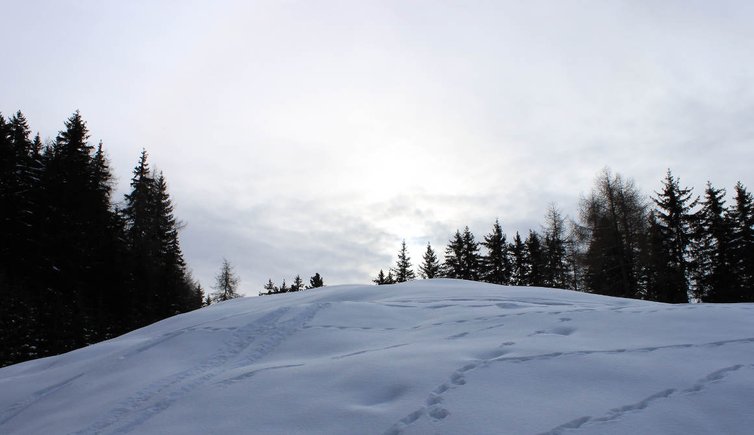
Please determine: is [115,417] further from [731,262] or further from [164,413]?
[731,262]

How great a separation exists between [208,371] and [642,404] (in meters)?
3.95

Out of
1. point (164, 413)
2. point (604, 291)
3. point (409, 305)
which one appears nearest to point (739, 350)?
point (409, 305)

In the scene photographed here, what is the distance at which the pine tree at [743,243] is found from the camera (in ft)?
90.1

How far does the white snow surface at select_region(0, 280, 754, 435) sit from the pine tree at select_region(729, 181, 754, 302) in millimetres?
28443

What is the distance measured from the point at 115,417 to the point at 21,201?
32095 millimetres

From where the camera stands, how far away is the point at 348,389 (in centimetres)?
372

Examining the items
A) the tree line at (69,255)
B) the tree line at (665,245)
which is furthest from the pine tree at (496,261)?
the tree line at (69,255)

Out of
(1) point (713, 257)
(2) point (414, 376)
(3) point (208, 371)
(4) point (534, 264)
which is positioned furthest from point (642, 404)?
(4) point (534, 264)

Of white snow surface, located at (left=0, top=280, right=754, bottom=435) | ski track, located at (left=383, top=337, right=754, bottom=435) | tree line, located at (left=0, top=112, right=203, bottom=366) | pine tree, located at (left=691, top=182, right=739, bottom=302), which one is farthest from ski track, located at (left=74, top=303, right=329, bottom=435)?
pine tree, located at (left=691, top=182, right=739, bottom=302)

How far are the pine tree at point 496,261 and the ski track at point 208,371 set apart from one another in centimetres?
3857

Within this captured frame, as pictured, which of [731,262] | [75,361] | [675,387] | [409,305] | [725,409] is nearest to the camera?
[725,409]

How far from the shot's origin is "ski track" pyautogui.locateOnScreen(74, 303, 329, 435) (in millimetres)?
3855

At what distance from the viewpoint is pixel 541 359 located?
392 cm

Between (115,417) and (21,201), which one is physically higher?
(21,201)
